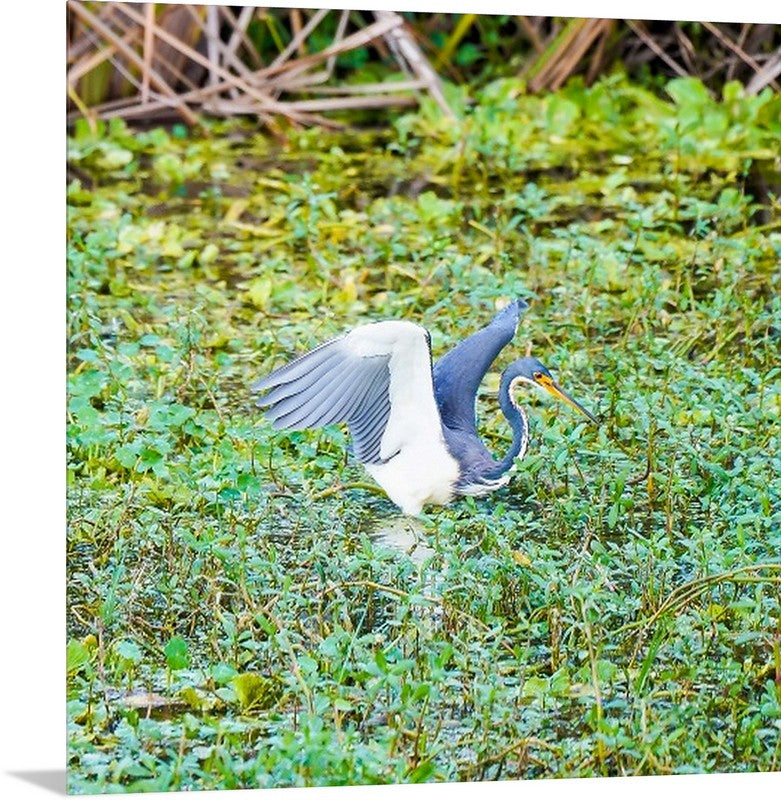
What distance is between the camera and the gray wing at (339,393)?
3781mm

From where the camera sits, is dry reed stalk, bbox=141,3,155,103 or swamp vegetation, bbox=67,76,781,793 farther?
dry reed stalk, bbox=141,3,155,103

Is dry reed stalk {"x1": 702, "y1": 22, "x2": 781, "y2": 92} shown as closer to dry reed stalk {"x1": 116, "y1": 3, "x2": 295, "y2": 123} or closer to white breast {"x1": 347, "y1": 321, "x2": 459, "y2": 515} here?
dry reed stalk {"x1": 116, "y1": 3, "x2": 295, "y2": 123}

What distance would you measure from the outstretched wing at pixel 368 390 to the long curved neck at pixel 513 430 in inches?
5.1

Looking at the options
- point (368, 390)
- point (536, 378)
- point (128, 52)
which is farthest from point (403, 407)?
point (128, 52)

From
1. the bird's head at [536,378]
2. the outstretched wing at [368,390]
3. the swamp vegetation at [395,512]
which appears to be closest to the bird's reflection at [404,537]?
the swamp vegetation at [395,512]

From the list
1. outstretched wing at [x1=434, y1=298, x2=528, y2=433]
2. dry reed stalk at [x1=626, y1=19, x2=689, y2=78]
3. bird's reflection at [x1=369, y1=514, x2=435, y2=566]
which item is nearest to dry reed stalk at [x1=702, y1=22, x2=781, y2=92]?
dry reed stalk at [x1=626, y1=19, x2=689, y2=78]

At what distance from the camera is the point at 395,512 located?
3852mm

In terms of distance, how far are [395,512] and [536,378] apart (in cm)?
39

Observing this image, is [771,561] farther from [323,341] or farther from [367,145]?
[367,145]

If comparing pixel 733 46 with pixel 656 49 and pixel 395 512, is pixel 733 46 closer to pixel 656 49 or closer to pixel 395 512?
pixel 656 49

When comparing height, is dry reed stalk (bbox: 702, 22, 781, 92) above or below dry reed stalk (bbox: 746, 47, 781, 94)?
above

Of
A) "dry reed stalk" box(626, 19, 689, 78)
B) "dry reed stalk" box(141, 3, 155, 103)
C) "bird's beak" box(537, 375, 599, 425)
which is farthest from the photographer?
"dry reed stalk" box(626, 19, 689, 78)

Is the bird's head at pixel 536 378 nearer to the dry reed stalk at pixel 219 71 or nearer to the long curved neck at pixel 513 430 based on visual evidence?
the long curved neck at pixel 513 430

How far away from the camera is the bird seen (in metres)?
3.78
